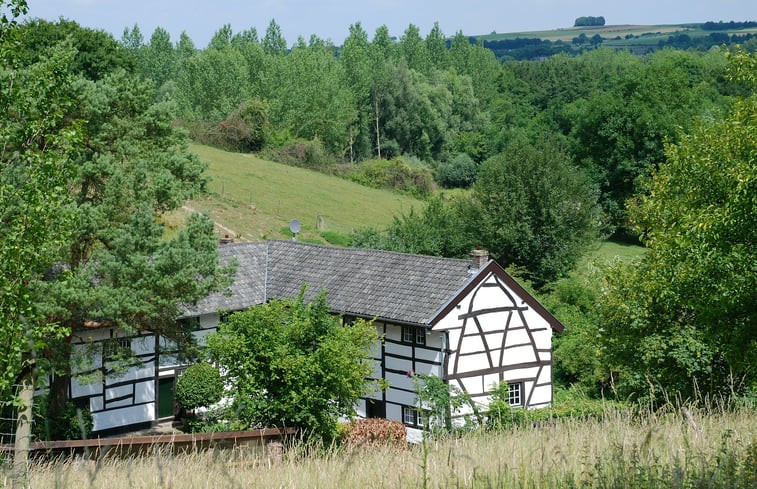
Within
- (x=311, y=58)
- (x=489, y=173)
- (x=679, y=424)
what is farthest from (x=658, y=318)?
(x=311, y=58)

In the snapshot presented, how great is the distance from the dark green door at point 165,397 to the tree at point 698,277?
12934 millimetres

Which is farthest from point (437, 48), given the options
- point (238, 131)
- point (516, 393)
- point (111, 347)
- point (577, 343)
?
point (111, 347)

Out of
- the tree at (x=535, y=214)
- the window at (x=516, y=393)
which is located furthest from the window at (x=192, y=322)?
the tree at (x=535, y=214)

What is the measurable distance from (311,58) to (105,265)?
7174cm

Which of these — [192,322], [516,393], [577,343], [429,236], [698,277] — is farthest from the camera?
[429,236]

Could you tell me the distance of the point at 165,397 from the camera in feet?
92.2

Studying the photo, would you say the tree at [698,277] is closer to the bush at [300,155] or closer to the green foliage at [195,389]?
the green foliage at [195,389]

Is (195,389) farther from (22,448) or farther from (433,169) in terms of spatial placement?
(433,169)

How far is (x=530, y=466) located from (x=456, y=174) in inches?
2826

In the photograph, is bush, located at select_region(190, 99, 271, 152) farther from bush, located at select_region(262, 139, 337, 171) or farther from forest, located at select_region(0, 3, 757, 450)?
bush, located at select_region(262, 139, 337, 171)

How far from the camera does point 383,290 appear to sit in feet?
95.6

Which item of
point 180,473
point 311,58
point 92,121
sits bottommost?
point 180,473

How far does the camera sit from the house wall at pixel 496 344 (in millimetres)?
27609

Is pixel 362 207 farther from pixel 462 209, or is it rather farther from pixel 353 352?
pixel 353 352
